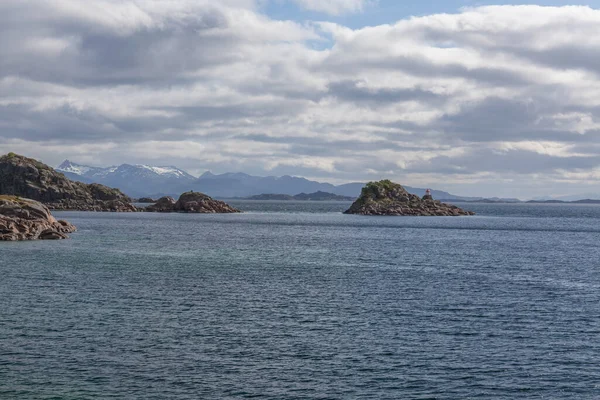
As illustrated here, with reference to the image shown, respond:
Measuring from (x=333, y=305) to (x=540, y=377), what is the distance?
969 inches

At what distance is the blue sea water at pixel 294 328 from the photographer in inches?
1458

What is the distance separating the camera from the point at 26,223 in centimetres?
12700

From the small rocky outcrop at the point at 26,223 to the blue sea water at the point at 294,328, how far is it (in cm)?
2779

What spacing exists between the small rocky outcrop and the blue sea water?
91.2ft

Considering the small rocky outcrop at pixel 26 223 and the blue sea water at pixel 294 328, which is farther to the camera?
the small rocky outcrop at pixel 26 223

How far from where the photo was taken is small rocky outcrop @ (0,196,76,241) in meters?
122

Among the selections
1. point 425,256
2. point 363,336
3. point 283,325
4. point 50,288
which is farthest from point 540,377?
point 425,256

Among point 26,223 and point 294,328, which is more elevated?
point 26,223

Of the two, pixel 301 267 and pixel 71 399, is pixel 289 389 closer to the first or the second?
pixel 71 399

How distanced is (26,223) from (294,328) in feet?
313

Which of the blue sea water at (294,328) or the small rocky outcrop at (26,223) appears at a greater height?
the small rocky outcrop at (26,223)

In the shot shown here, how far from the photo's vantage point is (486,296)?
65750mm

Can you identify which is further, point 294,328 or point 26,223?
point 26,223

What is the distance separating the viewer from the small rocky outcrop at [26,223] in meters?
122
